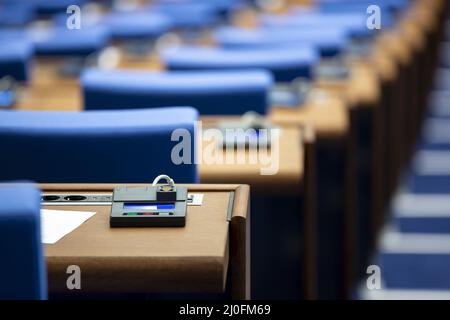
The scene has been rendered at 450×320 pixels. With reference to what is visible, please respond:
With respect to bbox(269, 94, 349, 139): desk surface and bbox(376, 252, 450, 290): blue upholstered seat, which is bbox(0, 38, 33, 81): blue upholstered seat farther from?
bbox(376, 252, 450, 290): blue upholstered seat

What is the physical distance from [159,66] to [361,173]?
2.45 ft

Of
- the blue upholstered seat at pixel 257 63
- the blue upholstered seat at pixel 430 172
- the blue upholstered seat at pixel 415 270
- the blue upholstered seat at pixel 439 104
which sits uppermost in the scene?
the blue upholstered seat at pixel 257 63

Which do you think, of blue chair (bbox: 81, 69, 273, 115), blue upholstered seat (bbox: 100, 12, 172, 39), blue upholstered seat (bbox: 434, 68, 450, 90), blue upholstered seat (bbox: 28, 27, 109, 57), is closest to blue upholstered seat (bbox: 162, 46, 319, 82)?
blue chair (bbox: 81, 69, 273, 115)

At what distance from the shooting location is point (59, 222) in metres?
1.00

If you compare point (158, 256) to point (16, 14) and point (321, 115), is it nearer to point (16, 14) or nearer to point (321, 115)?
point (321, 115)

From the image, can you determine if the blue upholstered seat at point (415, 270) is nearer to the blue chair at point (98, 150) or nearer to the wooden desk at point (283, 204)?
the wooden desk at point (283, 204)

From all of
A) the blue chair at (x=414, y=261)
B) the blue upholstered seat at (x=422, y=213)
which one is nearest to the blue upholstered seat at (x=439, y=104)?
the blue upholstered seat at (x=422, y=213)

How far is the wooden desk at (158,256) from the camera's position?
0.90 metres

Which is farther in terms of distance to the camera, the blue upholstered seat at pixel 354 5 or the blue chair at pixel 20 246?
the blue upholstered seat at pixel 354 5

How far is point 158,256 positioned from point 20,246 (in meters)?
0.22

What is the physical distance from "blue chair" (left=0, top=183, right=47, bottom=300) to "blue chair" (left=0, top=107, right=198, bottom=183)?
48 centimetres

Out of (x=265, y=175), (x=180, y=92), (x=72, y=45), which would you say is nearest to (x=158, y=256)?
(x=265, y=175)

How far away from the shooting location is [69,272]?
902mm
